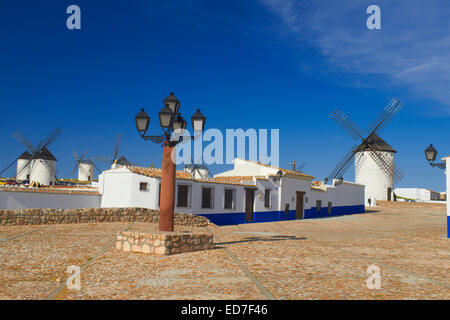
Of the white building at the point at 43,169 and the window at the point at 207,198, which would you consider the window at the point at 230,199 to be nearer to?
the window at the point at 207,198

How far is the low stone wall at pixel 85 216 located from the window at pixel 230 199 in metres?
3.23

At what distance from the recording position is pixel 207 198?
2131 centimetres

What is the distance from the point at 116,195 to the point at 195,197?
420 centimetres

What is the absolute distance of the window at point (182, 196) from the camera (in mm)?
19906

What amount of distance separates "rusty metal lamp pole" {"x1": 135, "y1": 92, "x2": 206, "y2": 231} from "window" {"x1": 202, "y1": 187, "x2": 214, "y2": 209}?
37.8 ft

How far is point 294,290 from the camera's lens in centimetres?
575

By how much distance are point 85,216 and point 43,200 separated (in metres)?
2.97

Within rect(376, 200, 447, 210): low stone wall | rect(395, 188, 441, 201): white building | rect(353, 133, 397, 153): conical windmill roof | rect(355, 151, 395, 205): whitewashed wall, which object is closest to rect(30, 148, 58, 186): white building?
rect(353, 133, 397, 153): conical windmill roof

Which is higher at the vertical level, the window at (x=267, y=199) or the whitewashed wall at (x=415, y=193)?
the whitewashed wall at (x=415, y=193)

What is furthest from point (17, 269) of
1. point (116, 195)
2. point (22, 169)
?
→ point (22, 169)

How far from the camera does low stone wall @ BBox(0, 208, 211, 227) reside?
15.0 m

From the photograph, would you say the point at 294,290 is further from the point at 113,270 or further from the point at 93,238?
the point at 93,238

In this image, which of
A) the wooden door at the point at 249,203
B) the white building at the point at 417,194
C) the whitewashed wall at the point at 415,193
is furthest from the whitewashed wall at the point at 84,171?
the whitewashed wall at the point at 415,193
